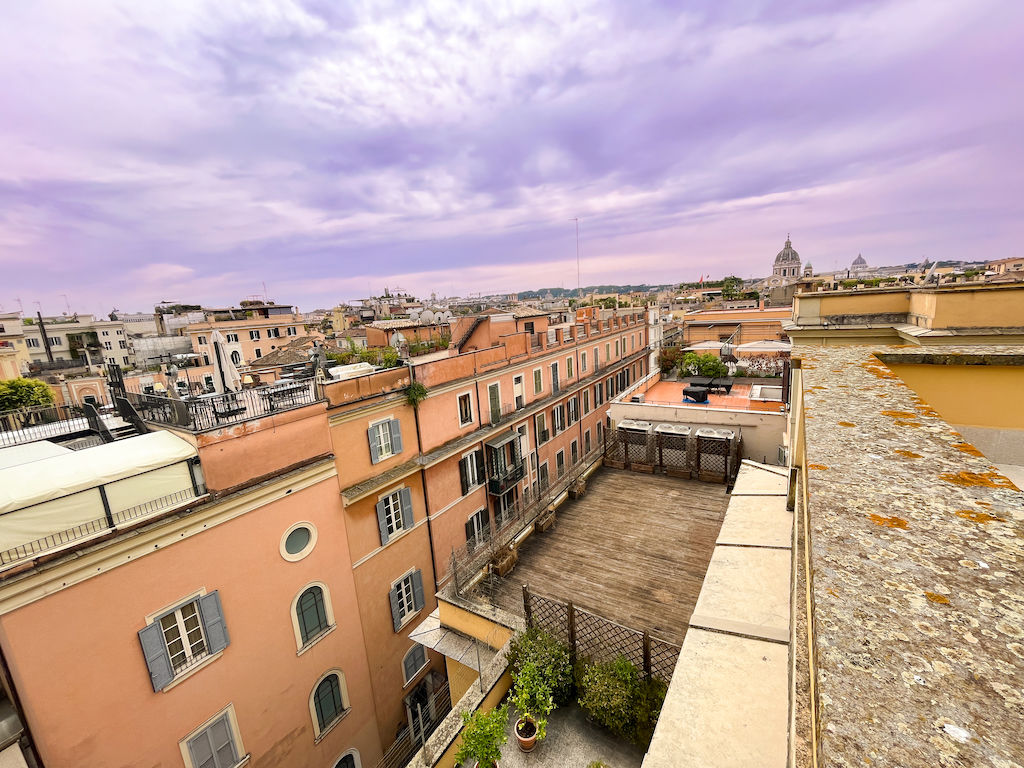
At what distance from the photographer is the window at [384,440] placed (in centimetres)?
1310

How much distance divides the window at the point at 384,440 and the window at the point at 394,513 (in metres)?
1.29

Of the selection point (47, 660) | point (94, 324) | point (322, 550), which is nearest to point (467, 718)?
point (322, 550)

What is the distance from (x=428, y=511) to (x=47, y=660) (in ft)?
30.1

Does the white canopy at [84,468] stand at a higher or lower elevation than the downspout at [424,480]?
higher

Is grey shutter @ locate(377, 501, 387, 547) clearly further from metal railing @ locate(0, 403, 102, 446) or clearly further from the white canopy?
metal railing @ locate(0, 403, 102, 446)

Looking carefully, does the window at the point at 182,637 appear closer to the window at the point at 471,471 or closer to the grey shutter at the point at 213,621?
the grey shutter at the point at 213,621

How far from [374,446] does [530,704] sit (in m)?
8.19

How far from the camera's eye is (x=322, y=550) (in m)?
11.7

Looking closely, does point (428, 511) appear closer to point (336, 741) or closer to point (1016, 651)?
point (336, 741)

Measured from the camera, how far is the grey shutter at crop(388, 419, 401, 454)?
13.6m

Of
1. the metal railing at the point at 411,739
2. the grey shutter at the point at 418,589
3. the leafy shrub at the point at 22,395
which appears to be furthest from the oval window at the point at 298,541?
the leafy shrub at the point at 22,395

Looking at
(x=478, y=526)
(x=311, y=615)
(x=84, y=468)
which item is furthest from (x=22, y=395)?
(x=478, y=526)

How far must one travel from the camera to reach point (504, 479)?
18.3 meters

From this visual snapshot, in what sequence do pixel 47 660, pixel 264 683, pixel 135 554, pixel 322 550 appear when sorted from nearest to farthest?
pixel 47 660 < pixel 135 554 < pixel 264 683 < pixel 322 550
